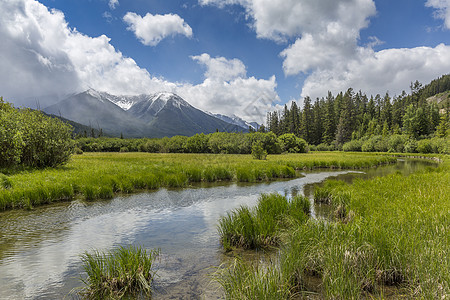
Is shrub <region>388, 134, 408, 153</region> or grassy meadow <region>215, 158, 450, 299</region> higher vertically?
shrub <region>388, 134, 408, 153</region>

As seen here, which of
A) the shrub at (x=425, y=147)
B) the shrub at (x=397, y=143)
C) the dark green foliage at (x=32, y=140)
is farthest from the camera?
the shrub at (x=397, y=143)

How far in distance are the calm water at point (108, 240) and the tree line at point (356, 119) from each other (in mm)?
116604

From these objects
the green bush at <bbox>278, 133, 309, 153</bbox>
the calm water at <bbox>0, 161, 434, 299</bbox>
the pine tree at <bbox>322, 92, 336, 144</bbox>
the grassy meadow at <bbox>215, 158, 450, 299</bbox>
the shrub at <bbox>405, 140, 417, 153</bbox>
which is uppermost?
the pine tree at <bbox>322, 92, 336, 144</bbox>

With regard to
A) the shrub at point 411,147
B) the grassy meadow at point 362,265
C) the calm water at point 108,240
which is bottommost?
the calm water at point 108,240

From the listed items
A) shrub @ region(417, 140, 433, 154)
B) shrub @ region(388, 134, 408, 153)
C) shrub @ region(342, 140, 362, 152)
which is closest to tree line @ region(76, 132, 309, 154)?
shrub @ region(342, 140, 362, 152)

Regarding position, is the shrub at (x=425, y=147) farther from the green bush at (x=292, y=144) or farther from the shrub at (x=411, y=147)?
the green bush at (x=292, y=144)

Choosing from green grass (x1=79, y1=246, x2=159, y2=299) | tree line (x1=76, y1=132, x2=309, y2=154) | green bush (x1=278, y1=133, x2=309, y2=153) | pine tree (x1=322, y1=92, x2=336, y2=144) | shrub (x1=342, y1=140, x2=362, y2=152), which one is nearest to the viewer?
green grass (x1=79, y1=246, x2=159, y2=299)

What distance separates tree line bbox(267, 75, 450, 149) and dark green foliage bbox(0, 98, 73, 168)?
114746 mm

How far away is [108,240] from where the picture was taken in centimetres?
953

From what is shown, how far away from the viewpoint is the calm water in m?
6.43

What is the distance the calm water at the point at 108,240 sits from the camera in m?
6.43

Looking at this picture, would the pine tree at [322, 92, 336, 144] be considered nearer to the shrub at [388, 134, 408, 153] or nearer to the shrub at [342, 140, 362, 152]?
the shrub at [342, 140, 362, 152]

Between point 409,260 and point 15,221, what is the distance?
16023mm

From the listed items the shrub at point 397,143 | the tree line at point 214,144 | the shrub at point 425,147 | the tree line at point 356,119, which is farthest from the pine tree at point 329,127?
the shrub at point 425,147
